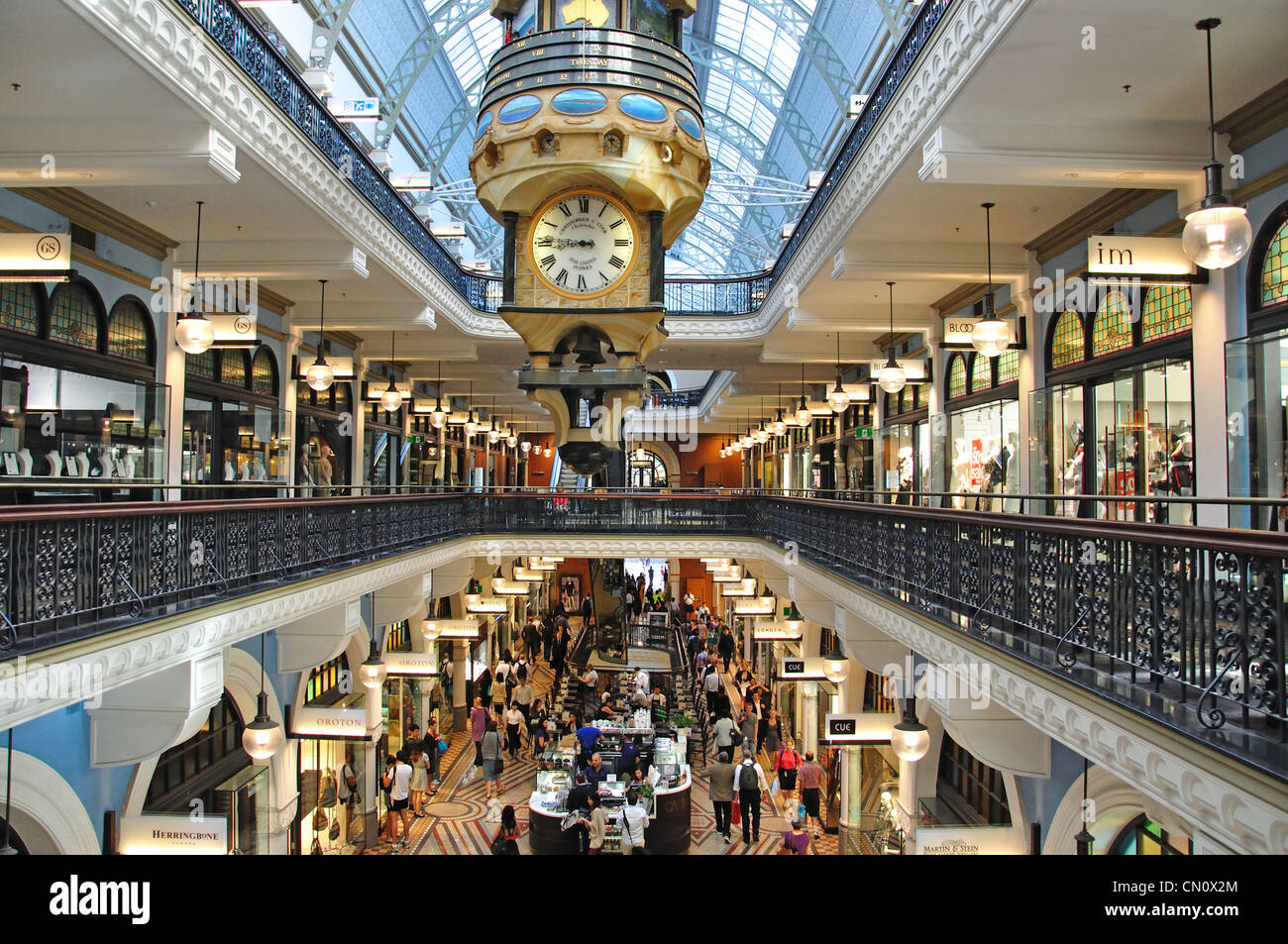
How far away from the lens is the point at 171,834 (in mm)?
8062

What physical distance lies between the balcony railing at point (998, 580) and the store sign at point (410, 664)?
12.5 ft

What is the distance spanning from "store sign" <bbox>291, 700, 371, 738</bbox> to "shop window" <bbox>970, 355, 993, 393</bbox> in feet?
32.6

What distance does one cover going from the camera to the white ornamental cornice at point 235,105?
586 centimetres

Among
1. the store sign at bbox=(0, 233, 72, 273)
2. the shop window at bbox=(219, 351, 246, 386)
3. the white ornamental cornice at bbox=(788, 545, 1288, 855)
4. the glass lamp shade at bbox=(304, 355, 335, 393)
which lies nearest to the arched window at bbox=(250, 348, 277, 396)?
the shop window at bbox=(219, 351, 246, 386)

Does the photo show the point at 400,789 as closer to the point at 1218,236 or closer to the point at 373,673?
the point at 373,673

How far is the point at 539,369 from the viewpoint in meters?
4.31

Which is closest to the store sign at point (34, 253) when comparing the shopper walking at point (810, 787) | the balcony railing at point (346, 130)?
the balcony railing at point (346, 130)

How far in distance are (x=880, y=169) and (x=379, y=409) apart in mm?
14129

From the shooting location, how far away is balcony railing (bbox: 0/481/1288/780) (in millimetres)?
→ 3387

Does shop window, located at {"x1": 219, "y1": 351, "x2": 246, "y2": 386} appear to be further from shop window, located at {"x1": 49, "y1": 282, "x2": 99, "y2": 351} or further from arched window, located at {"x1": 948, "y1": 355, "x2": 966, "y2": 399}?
arched window, located at {"x1": 948, "y1": 355, "x2": 966, "y2": 399}

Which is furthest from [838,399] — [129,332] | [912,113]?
[129,332]

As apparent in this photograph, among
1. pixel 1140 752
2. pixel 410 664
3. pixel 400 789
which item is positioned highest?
pixel 1140 752

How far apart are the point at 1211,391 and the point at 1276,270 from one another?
3.46 ft
